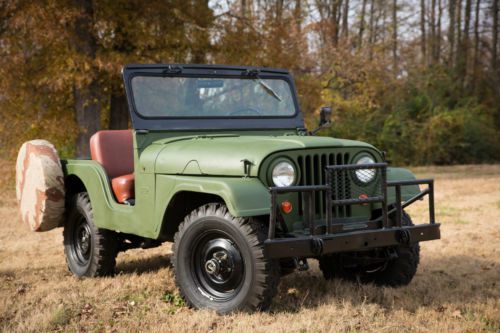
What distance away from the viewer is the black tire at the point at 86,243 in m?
6.01

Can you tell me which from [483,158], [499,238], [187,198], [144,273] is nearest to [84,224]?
[144,273]

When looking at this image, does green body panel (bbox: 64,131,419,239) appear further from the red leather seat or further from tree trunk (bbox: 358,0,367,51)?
tree trunk (bbox: 358,0,367,51)

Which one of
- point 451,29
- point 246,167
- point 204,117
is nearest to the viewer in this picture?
point 246,167

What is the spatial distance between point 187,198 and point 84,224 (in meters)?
1.74

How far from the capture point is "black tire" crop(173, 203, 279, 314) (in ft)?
14.2

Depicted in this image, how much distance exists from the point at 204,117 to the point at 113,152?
1081 mm

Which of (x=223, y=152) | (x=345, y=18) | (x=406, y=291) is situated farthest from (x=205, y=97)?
(x=345, y=18)

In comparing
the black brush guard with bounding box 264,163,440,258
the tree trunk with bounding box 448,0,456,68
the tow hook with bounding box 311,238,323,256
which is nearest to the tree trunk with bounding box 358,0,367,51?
the tree trunk with bounding box 448,0,456,68

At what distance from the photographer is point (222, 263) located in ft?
15.0

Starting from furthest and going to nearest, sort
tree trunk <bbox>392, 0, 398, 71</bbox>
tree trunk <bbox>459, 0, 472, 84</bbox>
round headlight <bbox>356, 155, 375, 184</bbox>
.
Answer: tree trunk <bbox>392, 0, 398, 71</bbox>, tree trunk <bbox>459, 0, 472, 84</bbox>, round headlight <bbox>356, 155, 375, 184</bbox>

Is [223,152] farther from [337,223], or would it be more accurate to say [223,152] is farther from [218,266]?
[337,223]

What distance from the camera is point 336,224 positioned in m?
4.52

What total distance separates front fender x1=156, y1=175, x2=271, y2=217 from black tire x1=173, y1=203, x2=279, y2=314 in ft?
0.52

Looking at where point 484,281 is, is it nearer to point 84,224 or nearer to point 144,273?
point 144,273
